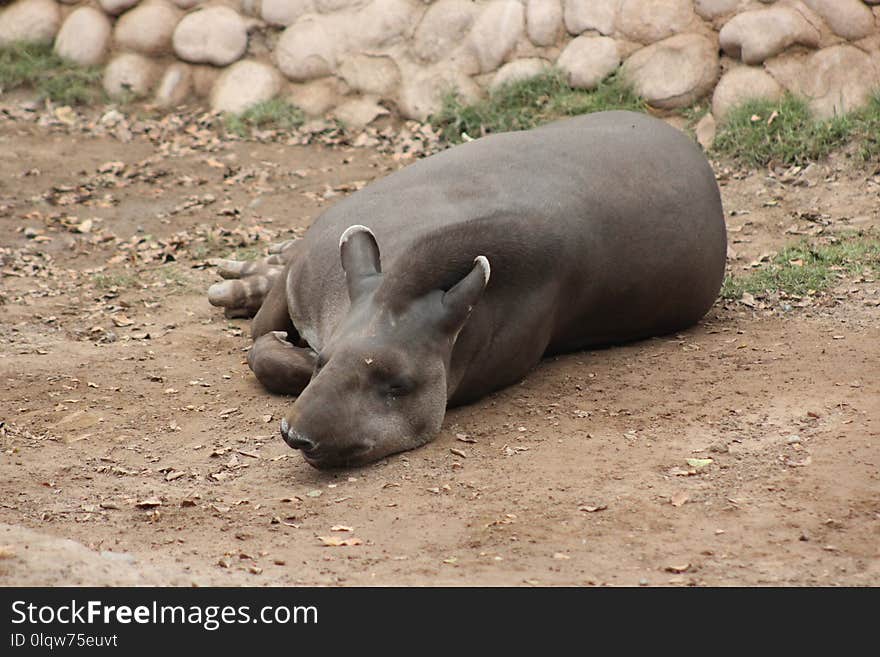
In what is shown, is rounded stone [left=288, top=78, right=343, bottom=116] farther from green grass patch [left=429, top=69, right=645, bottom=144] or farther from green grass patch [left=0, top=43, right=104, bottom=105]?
green grass patch [left=0, top=43, right=104, bottom=105]

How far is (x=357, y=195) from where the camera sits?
684 centimetres

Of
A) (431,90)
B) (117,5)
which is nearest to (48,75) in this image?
(117,5)

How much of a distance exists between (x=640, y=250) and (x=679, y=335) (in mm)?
700

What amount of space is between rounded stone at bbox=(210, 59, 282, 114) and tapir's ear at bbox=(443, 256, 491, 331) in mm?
6324

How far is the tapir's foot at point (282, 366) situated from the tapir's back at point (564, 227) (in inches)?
6.2

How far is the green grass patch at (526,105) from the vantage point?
10219 millimetres

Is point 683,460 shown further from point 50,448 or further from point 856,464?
point 50,448

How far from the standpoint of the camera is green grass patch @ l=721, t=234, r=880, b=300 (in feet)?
24.6

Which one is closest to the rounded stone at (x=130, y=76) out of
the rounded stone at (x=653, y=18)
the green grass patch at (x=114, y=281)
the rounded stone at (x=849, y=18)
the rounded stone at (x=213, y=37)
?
the rounded stone at (x=213, y=37)

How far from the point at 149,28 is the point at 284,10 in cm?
124

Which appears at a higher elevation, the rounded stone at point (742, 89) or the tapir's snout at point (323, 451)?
the rounded stone at point (742, 89)

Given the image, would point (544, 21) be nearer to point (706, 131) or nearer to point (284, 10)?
point (706, 131)

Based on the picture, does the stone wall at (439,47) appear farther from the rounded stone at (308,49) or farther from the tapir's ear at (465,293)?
the tapir's ear at (465,293)

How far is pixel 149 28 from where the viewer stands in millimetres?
11719
